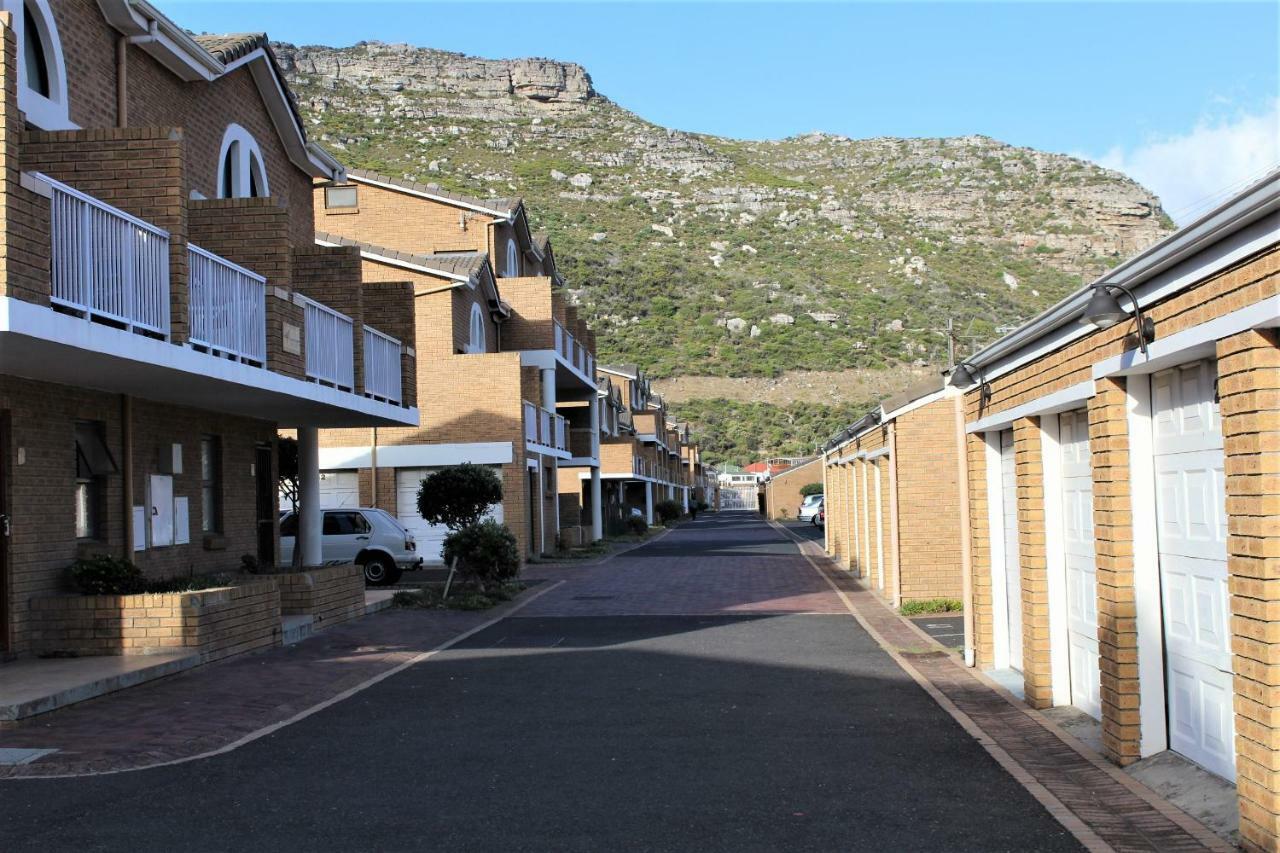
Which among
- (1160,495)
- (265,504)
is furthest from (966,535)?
(265,504)

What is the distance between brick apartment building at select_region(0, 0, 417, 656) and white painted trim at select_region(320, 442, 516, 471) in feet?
34.5

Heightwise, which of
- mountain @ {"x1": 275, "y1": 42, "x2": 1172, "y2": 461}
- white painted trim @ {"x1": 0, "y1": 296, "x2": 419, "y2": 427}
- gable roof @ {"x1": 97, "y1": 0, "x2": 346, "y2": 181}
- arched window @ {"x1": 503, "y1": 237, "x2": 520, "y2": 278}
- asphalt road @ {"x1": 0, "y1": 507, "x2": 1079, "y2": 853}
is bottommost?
asphalt road @ {"x1": 0, "y1": 507, "x2": 1079, "y2": 853}

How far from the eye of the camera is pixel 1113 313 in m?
6.77

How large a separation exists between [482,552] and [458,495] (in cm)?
131

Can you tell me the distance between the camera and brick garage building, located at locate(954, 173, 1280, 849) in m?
5.46

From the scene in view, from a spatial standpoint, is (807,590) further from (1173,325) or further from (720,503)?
(720,503)

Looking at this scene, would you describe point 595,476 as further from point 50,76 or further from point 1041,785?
point 1041,785

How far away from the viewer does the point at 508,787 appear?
7516 mm

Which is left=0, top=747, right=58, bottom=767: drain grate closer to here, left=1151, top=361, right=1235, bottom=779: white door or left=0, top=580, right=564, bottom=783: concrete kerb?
left=0, top=580, right=564, bottom=783: concrete kerb

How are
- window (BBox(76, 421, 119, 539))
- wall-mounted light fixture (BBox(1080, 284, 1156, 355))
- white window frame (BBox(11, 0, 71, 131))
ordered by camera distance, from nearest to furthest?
1. wall-mounted light fixture (BBox(1080, 284, 1156, 355))
2. white window frame (BBox(11, 0, 71, 131))
3. window (BBox(76, 421, 119, 539))

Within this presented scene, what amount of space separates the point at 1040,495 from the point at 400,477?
22.0 metres

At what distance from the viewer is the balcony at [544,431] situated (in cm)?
3127

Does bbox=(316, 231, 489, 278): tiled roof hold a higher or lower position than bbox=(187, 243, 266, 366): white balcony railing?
higher

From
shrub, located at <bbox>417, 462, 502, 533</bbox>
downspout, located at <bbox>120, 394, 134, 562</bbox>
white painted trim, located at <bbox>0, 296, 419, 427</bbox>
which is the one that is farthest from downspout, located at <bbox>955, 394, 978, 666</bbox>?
shrub, located at <bbox>417, 462, 502, 533</bbox>
